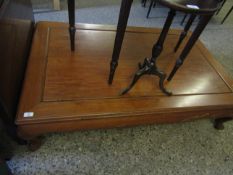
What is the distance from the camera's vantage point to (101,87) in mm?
994

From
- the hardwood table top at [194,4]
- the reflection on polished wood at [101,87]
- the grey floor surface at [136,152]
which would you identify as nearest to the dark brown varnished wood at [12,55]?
the reflection on polished wood at [101,87]

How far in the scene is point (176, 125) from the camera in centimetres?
125

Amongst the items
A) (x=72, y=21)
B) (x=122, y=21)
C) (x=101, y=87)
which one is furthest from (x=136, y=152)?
(x=72, y=21)

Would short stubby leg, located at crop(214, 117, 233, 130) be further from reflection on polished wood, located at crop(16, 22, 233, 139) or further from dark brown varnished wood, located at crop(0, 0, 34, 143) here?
dark brown varnished wood, located at crop(0, 0, 34, 143)

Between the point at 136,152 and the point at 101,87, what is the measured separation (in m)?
0.43

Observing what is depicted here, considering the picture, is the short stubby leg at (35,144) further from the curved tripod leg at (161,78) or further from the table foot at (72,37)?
the curved tripod leg at (161,78)

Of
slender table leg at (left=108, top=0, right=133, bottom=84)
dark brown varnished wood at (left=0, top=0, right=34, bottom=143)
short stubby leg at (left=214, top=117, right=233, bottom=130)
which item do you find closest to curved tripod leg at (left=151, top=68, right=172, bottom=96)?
slender table leg at (left=108, top=0, right=133, bottom=84)

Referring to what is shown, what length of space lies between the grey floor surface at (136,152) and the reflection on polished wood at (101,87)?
175 mm

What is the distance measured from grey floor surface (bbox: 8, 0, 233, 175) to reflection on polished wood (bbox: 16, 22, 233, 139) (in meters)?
0.17

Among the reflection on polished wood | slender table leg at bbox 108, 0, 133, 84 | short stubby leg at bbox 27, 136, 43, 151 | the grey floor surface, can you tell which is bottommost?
the grey floor surface

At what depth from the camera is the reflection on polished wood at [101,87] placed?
0.88m

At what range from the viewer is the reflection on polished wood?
876 mm

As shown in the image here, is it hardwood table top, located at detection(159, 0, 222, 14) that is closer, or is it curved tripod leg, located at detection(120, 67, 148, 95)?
hardwood table top, located at detection(159, 0, 222, 14)

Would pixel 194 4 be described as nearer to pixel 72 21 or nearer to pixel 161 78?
pixel 161 78
